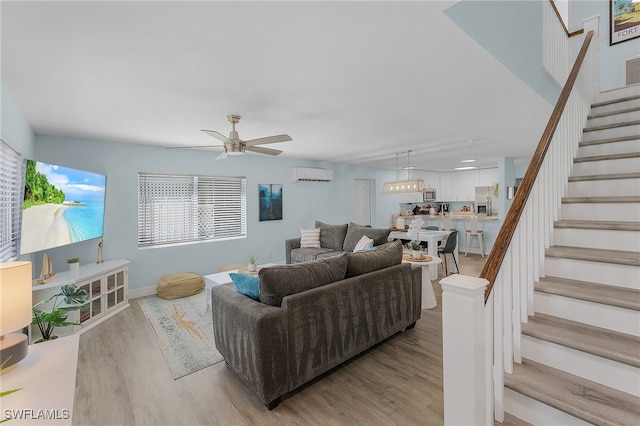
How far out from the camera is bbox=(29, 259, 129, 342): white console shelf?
2.96 m

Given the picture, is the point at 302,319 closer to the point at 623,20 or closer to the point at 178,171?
the point at 178,171

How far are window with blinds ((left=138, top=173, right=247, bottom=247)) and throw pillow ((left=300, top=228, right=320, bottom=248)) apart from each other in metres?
1.19

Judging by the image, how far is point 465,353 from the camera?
1231 mm

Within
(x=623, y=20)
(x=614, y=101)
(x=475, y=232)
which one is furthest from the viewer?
(x=475, y=232)

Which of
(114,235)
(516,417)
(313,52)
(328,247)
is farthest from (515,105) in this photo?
(114,235)

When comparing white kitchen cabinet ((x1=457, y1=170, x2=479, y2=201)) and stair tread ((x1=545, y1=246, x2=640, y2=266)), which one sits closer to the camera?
stair tread ((x1=545, y1=246, x2=640, y2=266))

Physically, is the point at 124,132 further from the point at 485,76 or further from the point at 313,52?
the point at 485,76

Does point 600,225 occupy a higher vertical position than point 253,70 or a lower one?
lower

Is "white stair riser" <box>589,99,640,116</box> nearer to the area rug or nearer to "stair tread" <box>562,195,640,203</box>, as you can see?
"stair tread" <box>562,195,640,203</box>

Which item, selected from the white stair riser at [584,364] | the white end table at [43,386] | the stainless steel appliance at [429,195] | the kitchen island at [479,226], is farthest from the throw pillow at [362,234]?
the stainless steel appliance at [429,195]

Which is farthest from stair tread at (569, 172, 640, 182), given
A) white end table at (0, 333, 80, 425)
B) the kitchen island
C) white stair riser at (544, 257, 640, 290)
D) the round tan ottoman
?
the kitchen island

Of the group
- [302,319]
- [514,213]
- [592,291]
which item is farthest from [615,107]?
[302,319]

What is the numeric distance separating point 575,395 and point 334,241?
13.6 feet

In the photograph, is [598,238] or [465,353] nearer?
[465,353]
